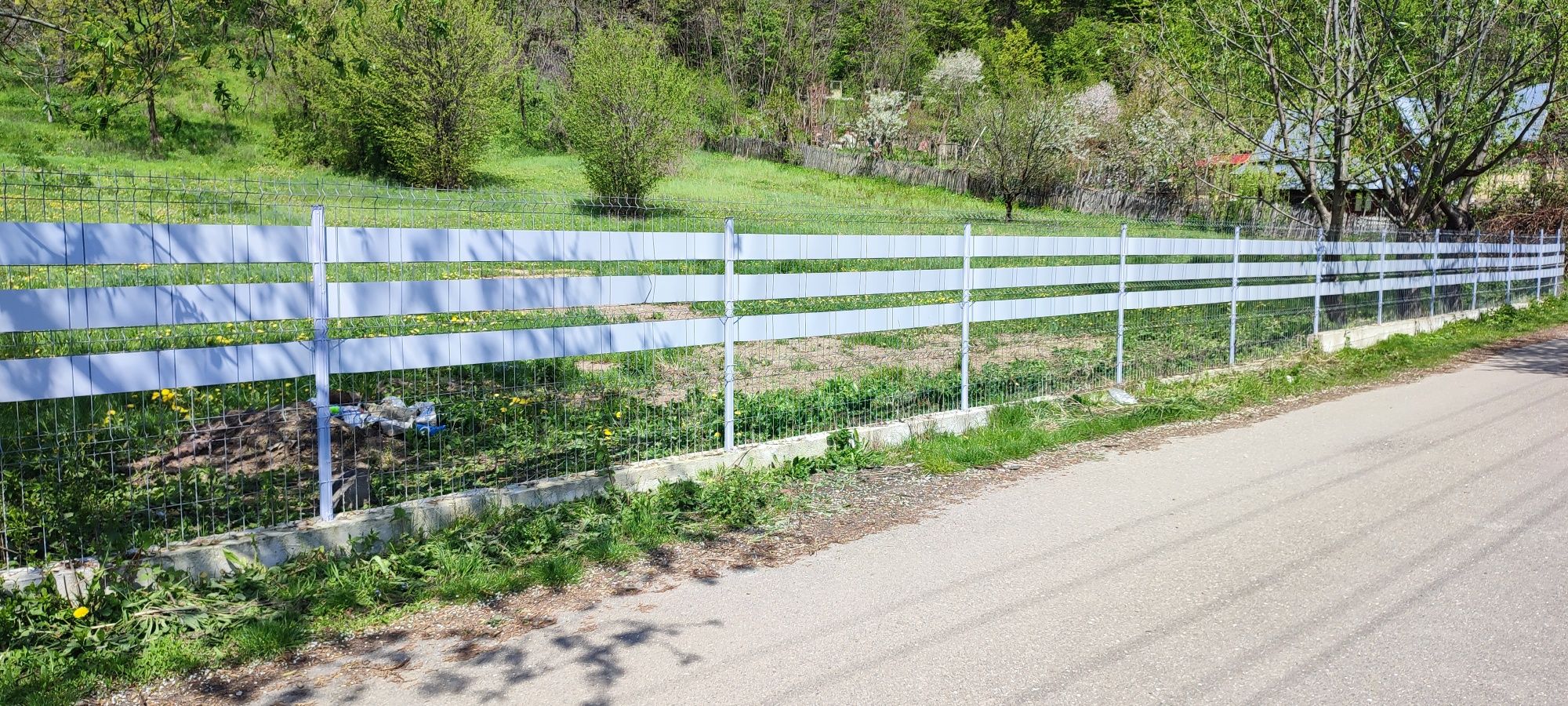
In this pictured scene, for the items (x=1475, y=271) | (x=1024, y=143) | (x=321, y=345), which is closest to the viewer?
(x=321, y=345)

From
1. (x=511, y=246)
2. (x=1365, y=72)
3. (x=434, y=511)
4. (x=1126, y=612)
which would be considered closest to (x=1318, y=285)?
(x=1365, y=72)

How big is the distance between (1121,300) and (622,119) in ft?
74.0

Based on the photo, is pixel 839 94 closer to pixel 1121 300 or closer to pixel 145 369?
pixel 1121 300

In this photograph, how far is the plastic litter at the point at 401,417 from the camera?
22.1 ft

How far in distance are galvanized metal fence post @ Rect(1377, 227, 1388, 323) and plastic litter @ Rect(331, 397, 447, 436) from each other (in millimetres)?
14757

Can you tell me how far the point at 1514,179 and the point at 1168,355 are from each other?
26.2 m

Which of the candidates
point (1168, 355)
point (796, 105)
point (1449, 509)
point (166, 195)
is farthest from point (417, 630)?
point (796, 105)

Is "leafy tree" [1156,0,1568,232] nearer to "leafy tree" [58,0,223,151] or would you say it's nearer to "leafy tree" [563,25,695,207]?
"leafy tree" [58,0,223,151]

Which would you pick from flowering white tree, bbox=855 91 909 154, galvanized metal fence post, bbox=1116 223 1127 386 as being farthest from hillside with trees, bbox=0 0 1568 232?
galvanized metal fence post, bbox=1116 223 1127 386

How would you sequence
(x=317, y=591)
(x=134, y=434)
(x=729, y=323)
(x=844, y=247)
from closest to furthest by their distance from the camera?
(x=317, y=591), (x=134, y=434), (x=729, y=323), (x=844, y=247)

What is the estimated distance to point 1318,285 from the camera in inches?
566

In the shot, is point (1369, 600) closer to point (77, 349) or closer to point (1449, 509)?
point (1449, 509)

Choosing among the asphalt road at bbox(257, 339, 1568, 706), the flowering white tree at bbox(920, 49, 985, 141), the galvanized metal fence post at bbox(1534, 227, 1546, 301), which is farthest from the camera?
the flowering white tree at bbox(920, 49, 985, 141)

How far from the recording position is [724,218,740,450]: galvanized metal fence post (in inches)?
293
